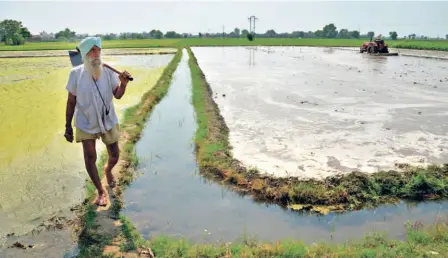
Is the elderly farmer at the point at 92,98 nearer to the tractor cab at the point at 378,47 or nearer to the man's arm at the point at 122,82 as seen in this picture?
the man's arm at the point at 122,82

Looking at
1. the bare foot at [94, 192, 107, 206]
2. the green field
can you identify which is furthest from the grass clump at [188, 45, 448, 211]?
the green field

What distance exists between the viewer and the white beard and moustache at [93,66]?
3.46 m

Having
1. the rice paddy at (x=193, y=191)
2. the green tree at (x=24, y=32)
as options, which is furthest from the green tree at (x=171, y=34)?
the rice paddy at (x=193, y=191)

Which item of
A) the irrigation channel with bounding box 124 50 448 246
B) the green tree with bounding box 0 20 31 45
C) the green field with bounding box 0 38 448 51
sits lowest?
the irrigation channel with bounding box 124 50 448 246

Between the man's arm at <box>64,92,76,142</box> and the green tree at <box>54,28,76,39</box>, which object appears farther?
the green tree at <box>54,28,76,39</box>

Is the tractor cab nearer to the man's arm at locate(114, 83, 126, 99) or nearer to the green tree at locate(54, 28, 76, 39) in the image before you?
the man's arm at locate(114, 83, 126, 99)

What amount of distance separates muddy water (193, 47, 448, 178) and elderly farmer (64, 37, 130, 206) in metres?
2.46

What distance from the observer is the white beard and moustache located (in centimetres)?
346

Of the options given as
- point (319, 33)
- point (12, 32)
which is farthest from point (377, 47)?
point (319, 33)

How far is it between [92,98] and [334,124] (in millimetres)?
5597

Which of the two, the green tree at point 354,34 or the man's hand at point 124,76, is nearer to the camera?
the man's hand at point 124,76

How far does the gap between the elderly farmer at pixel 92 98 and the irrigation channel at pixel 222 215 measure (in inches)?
33.3

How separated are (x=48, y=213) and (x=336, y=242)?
9.98ft

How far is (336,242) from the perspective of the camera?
11.7 feet
